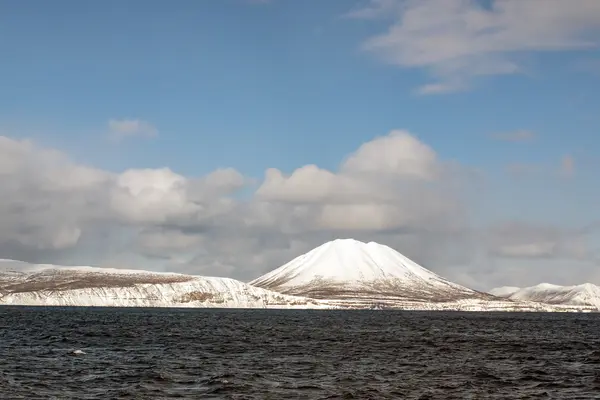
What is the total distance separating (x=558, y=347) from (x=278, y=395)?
63143 millimetres

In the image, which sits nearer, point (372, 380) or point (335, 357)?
point (372, 380)

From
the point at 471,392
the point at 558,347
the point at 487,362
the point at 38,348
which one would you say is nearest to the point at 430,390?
the point at 471,392

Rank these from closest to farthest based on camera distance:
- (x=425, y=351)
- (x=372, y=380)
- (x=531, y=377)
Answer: (x=372, y=380), (x=531, y=377), (x=425, y=351)

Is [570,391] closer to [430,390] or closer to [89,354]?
[430,390]

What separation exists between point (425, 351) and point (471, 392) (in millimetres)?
36229

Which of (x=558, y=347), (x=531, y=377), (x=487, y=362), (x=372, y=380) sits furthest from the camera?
(x=558, y=347)

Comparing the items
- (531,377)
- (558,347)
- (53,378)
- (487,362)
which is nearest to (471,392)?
(531,377)

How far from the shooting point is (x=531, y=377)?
205 ft

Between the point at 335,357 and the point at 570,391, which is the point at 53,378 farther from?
the point at 570,391

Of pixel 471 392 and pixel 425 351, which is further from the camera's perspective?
pixel 425 351

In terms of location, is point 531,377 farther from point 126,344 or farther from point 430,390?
point 126,344

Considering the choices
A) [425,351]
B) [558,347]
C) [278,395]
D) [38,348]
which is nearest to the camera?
[278,395]

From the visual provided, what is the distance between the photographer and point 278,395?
165ft

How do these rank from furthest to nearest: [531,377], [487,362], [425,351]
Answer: [425,351]
[487,362]
[531,377]
